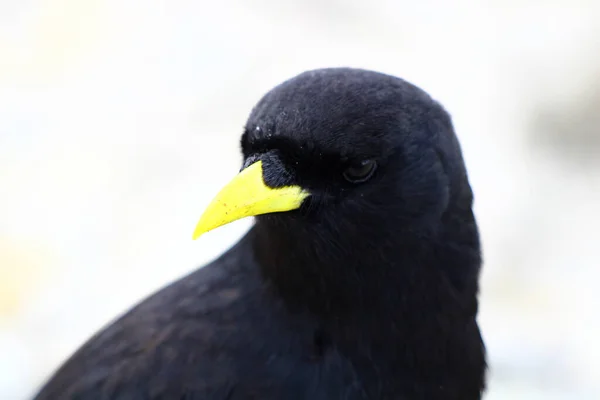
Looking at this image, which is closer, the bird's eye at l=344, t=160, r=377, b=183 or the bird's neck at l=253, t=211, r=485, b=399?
the bird's eye at l=344, t=160, r=377, b=183

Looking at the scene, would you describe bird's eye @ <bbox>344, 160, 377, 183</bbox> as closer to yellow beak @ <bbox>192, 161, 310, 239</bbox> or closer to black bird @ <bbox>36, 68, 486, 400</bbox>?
black bird @ <bbox>36, 68, 486, 400</bbox>

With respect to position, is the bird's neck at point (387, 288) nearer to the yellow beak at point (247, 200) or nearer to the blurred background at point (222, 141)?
the yellow beak at point (247, 200)

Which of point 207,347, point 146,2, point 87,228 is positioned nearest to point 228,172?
point 87,228

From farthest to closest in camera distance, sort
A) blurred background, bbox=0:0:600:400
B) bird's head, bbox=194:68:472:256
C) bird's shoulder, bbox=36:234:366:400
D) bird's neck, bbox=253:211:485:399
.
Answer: blurred background, bbox=0:0:600:400 < bird's shoulder, bbox=36:234:366:400 < bird's neck, bbox=253:211:485:399 < bird's head, bbox=194:68:472:256

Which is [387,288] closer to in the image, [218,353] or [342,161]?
[342,161]

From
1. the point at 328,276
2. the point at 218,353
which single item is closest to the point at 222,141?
the point at 218,353

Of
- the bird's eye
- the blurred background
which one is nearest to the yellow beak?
the bird's eye

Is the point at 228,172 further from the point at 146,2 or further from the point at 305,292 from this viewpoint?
the point at 305,292
